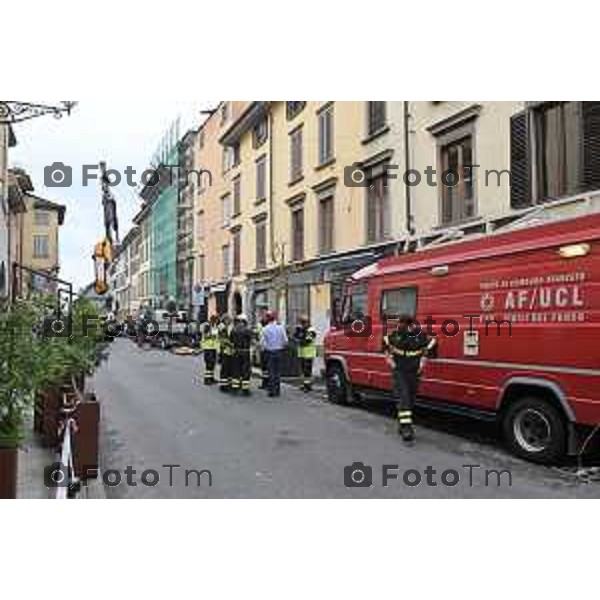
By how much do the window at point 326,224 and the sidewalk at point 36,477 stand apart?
16915mm

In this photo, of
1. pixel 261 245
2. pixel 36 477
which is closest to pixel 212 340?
pixel 36 477

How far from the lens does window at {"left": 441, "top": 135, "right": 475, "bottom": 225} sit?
1897 centimetres

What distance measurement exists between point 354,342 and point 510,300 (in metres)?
5.04

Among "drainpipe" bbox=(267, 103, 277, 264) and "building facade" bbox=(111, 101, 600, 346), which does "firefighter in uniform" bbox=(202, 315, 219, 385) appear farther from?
"drainpipe" bbox=(267, 103, 277, 264)

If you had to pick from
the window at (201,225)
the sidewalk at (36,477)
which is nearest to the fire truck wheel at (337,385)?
the sidewalk at (36,477)

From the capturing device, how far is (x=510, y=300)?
10.9m

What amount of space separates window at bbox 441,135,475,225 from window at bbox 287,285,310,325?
8.86m

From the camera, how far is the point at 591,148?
49.5 ft

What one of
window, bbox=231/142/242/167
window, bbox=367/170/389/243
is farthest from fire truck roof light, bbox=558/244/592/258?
window, bbox=231/142/242/167

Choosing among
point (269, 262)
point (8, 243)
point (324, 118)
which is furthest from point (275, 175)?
point (8, 243)

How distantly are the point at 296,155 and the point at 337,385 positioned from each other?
1529 centimetres

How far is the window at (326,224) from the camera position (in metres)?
27.0

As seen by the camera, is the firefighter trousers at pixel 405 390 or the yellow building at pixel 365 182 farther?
the yellow building at pixel 365 182

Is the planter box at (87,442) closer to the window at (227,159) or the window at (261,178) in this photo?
the window at (261,178)
